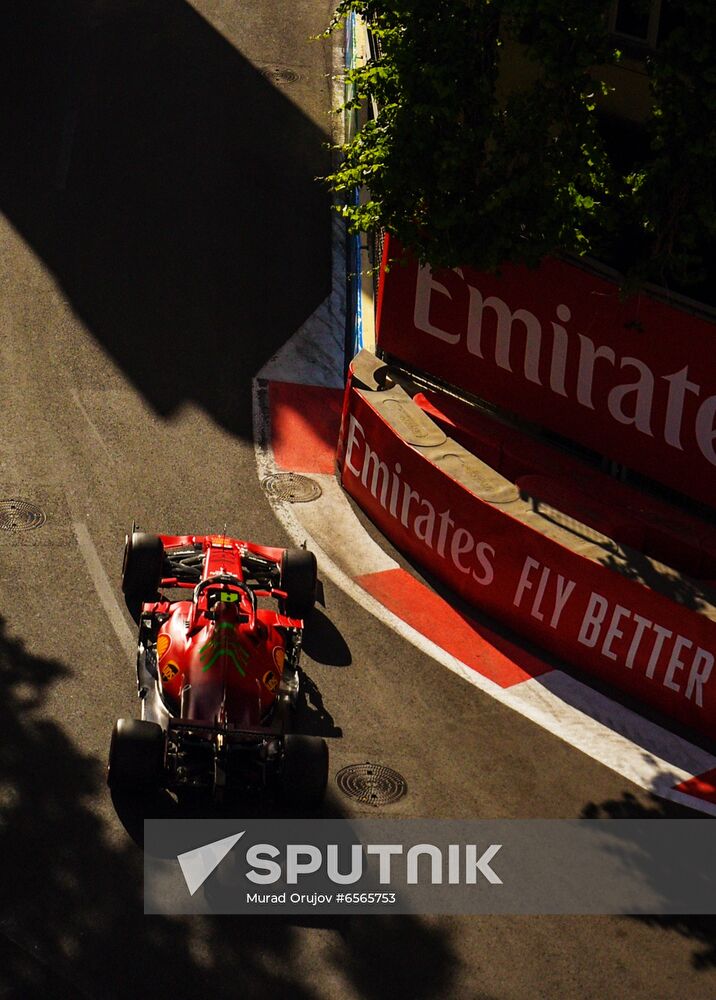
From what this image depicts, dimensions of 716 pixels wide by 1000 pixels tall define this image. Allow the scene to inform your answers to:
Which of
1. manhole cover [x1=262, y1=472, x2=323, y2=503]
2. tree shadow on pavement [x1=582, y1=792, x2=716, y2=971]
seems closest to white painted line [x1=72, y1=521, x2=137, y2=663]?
manhole cover [x1=262, y1=472, x2=323, y2=503]

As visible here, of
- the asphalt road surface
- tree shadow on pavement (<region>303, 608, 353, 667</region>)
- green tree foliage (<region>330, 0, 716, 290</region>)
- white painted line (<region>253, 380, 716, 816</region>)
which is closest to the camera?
the asphalt road surface

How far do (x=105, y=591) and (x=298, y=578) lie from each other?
2.10m

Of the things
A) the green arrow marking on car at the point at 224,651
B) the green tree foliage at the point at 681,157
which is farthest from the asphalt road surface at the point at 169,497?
the green tree foliage at the point at 681,157

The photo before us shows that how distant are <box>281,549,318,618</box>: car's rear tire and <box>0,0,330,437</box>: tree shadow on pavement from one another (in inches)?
161

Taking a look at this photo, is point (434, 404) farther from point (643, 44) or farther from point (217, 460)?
point (643, 44)

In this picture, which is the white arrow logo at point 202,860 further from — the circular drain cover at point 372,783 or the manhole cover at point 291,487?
the manhole cover at point 291,487

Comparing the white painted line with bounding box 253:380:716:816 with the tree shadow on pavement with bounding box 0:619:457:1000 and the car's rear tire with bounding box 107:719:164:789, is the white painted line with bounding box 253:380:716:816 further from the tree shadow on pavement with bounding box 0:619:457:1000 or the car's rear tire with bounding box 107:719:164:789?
the car's rear tire with bounding box 107:719:164:789

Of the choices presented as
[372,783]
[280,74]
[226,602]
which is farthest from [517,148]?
[280,74]

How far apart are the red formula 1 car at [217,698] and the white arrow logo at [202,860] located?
0.47m

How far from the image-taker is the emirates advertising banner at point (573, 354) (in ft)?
50.1

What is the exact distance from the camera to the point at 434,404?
1747 centimetres

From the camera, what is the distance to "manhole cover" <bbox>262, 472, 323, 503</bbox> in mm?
16841

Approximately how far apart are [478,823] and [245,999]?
2935 millimetres

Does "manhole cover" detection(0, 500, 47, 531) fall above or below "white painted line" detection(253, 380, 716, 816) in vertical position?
above
